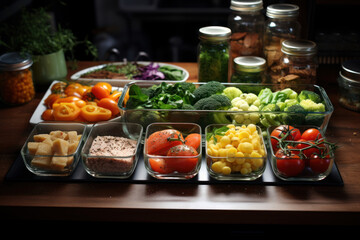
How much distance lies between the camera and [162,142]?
52.2 inches

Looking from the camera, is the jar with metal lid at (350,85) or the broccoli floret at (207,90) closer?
the broccoli floret at (207,90)

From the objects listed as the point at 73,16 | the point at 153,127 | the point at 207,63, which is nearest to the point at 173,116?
the point at 153,127

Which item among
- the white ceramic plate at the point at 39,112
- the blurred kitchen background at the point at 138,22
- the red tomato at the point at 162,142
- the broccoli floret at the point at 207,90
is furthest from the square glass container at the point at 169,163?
the blurred kitchen background at the point at 138,22

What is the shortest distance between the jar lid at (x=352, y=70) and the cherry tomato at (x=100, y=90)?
103 centimetres

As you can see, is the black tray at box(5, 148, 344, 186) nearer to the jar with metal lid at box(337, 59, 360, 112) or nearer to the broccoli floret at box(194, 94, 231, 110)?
the broccoli floret at box(194, 94, 231, 110)

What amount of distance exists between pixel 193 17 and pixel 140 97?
2345 mm

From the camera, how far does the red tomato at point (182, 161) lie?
1.26 meters

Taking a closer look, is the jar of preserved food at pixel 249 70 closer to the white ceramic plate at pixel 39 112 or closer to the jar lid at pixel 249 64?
the jar lid at pixel 249 64

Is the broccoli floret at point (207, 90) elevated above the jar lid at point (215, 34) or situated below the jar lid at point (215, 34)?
below

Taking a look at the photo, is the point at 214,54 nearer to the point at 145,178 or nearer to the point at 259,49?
the point at 259,49

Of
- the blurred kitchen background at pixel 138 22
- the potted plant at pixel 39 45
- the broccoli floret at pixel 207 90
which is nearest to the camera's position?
the broccoli floret at pixel 207 90

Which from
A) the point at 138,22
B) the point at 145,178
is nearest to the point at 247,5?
the point at 145,178

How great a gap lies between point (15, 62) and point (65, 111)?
1.12 ft

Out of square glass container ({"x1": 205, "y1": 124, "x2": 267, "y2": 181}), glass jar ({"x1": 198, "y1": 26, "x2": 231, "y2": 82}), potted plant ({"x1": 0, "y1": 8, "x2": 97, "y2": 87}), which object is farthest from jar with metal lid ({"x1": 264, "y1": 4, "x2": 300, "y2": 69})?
potted plant ({"x1": 0, "y1": 8, "x2": 97, "y2": 87})
